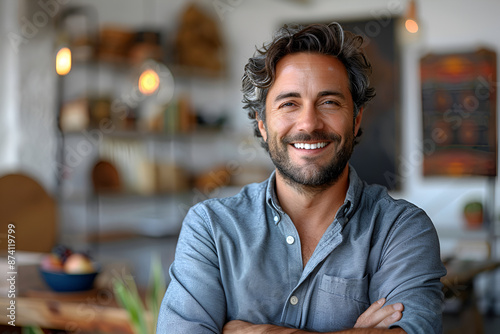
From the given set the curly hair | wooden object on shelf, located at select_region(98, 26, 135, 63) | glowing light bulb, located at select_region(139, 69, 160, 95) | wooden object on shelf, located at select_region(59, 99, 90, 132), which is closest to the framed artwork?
glowing light bulb, located at select_region(139, 69, 160, 95)

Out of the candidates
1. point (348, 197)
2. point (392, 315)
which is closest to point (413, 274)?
point (392, 315)

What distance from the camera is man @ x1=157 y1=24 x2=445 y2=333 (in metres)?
1.40

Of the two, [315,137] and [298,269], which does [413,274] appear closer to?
[298,269]

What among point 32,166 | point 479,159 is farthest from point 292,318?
point 32,166

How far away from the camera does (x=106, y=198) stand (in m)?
4.53

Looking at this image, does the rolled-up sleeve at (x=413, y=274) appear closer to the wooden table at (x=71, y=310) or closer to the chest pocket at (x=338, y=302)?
the chest pocket at (x=338, y=302)

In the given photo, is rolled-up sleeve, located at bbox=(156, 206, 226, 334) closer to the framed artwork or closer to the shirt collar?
the shirt collar

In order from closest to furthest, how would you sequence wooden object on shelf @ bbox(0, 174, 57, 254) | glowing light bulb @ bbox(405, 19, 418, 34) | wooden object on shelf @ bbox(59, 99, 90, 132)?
wooden object on shelf @ bbox(0, 174, 57, 254) → glowing light bulb @ bbox(405, 19, 418, 34) → wooden object on shelf @ bbox(59, 99, 90, 132)

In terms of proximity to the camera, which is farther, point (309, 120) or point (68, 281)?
point (68, 281)

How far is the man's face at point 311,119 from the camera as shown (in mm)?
1433

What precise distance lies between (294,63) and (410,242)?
1.65 feet

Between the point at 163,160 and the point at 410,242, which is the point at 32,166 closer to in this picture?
the point at 163,160

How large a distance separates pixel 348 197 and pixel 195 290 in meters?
0.43

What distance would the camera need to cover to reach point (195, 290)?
1.42 meters
